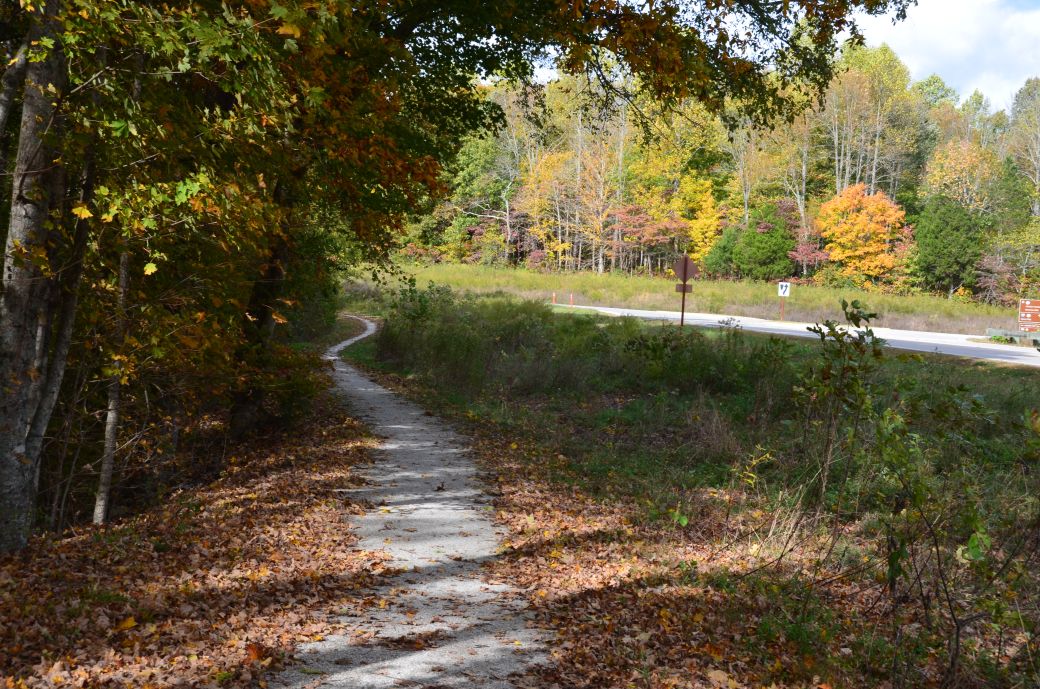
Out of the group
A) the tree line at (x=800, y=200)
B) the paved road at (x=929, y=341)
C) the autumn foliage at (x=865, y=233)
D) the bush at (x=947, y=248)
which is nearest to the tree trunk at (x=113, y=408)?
the paved road at (x=929, y=341)

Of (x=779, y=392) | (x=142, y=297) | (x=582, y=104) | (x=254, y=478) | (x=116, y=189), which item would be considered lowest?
(x=254, y=478)

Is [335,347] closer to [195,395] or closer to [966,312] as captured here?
[195,395]

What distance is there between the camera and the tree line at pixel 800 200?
42719 mm

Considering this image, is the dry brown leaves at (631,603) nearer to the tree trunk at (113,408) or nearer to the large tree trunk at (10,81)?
the tree trunk at (113,408)

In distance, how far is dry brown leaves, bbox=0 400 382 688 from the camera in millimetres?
4570

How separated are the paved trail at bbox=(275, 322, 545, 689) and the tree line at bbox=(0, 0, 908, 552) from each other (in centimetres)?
267

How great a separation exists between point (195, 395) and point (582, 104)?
8.23 metres

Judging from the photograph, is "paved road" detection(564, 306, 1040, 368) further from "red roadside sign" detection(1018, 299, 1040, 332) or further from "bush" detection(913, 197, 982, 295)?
"bush" detection(913, 197, 982, 295)

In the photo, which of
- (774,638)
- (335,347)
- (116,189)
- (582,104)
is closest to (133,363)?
(116,189)

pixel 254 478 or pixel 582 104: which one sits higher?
pixel 582 104

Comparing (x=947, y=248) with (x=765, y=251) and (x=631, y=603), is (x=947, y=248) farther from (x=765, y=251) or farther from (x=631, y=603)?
(x=631, y=603)

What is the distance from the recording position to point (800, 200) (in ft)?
160

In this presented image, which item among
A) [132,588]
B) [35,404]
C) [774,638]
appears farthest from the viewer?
[35,404]

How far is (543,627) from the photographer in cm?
552
